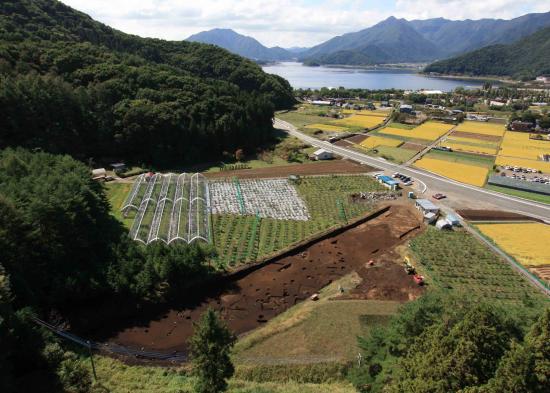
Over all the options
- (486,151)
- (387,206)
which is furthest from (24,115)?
(486,151)

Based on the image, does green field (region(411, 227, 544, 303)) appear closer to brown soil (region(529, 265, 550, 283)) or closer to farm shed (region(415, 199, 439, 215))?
brown soil (region(529, 265, 550, 283))

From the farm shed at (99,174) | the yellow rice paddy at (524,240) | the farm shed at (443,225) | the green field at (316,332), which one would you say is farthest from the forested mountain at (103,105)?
the yellow rice paddy at (524,240)

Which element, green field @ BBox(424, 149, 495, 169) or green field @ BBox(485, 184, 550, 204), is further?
green field @ BBox(424, 149, 495, 169)

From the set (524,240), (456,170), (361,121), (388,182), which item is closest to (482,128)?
(361,121)

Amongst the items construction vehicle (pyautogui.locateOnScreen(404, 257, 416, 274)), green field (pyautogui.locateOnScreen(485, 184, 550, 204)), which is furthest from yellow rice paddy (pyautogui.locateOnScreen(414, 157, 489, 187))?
construction vehicle (pyautogui.locateOnScreen(404, 257, 416, 274))

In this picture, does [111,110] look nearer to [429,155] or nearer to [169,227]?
[169,227]

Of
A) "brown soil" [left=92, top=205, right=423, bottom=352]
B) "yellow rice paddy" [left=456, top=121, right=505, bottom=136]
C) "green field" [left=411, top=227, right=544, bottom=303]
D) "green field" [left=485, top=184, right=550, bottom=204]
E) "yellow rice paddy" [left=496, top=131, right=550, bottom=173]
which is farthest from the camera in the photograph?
"yellow rice paddy" [left=456, top=121, right=505, bottom=136]
